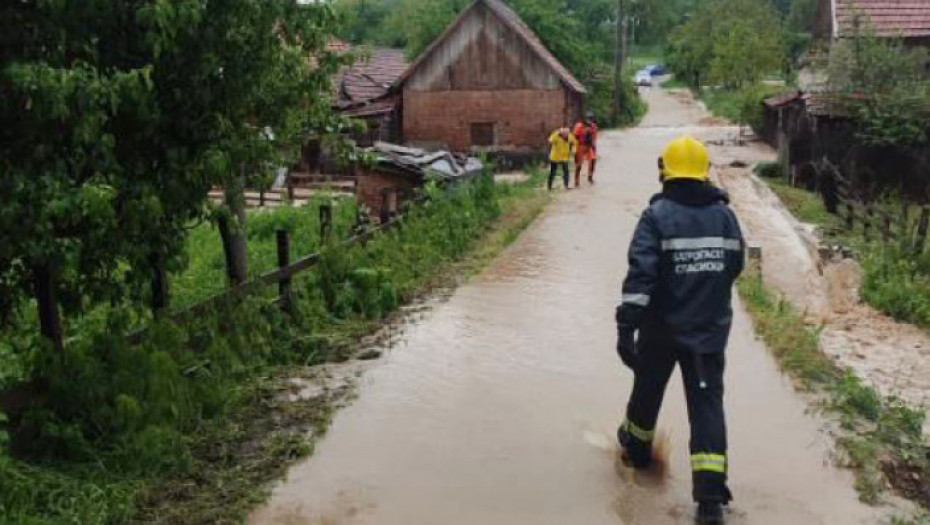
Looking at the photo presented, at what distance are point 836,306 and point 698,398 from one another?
22.2ft

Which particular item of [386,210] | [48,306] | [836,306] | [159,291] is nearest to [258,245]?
[386,210]

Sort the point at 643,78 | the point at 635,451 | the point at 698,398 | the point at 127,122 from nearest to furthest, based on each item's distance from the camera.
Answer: the point at 698,398, the point at 127,122, the point at 635,451, the point at 643,78

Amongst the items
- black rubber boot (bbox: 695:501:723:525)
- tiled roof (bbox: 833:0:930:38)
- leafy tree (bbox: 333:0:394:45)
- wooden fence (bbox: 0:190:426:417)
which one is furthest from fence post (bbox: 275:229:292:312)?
leafy tree (bbox: 333:0:394:45)

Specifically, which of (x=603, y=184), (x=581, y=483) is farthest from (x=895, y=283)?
(x=603, y=184)

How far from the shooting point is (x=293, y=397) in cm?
670

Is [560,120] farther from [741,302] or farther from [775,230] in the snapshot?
[741,302]

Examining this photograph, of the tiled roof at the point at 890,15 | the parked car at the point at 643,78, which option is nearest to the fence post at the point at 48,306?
the tiled roof at the point at 890,15

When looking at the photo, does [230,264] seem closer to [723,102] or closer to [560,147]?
[560,147]

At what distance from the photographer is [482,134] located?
30.1m

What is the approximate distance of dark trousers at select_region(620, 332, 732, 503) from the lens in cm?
475

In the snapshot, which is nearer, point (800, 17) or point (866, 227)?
point (866, 227)

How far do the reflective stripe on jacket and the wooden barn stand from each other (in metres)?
24.9

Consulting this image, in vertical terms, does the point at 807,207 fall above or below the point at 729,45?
below

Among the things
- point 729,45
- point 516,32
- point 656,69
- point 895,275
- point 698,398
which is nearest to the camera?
point 698,398
